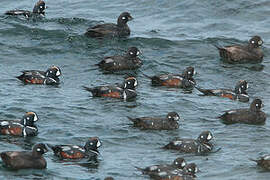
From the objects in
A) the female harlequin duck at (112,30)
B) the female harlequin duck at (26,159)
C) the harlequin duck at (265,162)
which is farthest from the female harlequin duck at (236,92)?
the female harlequin duck at (26,159)

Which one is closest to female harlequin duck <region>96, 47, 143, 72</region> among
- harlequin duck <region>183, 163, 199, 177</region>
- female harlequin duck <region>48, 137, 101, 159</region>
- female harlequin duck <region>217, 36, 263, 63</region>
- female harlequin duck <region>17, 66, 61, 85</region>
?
female harlequin duck <region>17, 66, 61, 85</region>

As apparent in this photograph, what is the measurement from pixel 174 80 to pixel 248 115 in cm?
323

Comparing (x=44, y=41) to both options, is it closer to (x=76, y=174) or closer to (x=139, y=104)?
(x=139, y=104)

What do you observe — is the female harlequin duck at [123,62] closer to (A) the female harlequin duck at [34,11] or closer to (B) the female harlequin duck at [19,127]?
(A) the female harlequin duck at [34,11]

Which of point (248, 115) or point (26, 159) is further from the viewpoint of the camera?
point (248, 115)

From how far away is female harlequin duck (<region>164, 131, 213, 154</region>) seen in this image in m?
17.9

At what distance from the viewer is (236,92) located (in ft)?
73.0

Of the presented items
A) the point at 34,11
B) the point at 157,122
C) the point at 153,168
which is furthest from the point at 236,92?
the point at 34,11

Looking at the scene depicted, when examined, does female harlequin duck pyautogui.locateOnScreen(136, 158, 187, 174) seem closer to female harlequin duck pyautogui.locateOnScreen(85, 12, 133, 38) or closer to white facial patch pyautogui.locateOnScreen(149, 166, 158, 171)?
white facial patch pyautogui.locateOnScreen(149, 166, 158, 171)

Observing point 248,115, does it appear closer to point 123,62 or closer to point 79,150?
point 79,150

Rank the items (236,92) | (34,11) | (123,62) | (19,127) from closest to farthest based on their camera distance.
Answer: (19,127), (236,92), (123,62), (34,11)

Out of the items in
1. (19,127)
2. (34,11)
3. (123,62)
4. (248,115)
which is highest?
(34,11)

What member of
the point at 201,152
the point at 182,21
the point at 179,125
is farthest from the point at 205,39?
the point at 201,152

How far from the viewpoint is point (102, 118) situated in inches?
791
